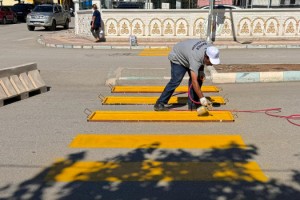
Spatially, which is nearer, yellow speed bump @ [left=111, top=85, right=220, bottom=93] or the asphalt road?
the asphalt road

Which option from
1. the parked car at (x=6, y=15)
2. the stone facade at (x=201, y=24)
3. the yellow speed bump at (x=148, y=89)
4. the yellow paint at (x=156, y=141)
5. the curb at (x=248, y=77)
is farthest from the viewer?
the parked car at (x=6, y=15)

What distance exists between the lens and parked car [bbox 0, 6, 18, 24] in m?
33.2

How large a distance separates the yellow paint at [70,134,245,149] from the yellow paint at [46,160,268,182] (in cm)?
61

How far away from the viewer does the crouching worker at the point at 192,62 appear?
6105 mm

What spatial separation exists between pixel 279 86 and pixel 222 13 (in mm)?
9272

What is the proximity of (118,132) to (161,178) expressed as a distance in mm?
1808

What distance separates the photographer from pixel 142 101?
7.79 meters

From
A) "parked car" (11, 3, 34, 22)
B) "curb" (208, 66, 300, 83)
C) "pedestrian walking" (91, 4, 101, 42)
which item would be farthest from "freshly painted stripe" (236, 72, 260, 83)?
"parked car" (11, 3, 34, 22)

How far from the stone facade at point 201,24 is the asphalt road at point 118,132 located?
746 centimetres

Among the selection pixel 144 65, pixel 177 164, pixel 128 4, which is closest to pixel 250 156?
pixel 177 164

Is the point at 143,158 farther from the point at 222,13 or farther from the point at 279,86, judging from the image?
the point at 222,13

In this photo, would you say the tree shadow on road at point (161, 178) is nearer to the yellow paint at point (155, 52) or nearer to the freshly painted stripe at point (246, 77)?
the freshly painted stripe at point (246, 77)

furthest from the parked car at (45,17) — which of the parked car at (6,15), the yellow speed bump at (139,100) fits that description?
the yellow speed bump at (139,100)

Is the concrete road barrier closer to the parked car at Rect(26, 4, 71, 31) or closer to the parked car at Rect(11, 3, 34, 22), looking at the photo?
the parked car at Rect(26, 4, 71, 31)
